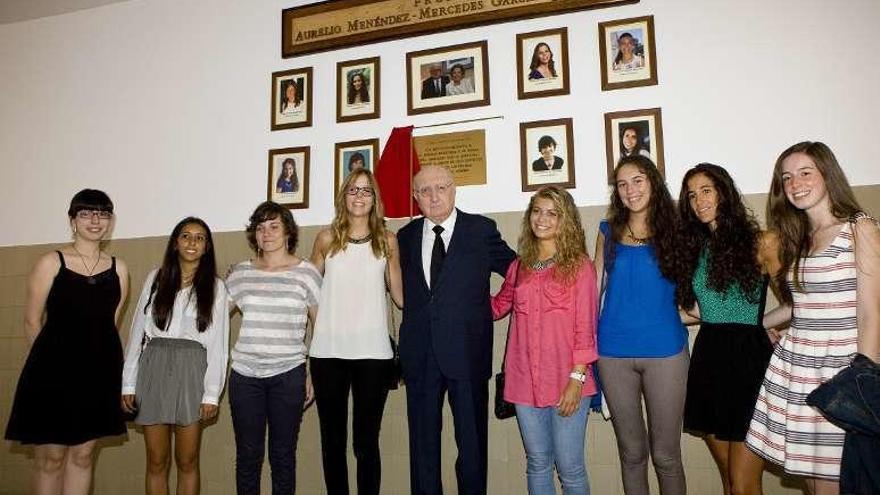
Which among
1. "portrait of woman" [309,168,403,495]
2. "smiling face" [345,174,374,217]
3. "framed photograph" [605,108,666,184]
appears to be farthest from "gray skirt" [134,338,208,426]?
"framed photograph" [605,108,666,184]

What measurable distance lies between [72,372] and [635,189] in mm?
2666

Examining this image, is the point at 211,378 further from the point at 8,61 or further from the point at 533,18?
the point at 8,61

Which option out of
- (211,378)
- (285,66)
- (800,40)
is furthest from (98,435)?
(800,40)

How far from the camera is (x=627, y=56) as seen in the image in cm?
286

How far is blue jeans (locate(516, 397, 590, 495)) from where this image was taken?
2.00 metres

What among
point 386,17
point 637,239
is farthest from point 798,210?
point 386,17

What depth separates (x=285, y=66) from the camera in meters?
3.40

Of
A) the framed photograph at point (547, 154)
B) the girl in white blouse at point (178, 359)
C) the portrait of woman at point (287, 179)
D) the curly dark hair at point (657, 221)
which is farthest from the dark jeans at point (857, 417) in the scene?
the portrait of woman at point (287, 179)

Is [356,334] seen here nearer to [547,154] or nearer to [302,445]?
[302,445]

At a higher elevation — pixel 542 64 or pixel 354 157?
pixel 542 64

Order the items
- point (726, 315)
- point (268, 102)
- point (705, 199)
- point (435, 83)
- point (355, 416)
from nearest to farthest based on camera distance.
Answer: point (726, 315), point (705, 199), point (355, 416), point (435, 83), point (268, 102)

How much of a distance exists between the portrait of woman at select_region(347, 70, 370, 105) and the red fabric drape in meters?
0.35

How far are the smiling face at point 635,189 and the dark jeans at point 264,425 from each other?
1.72 meters

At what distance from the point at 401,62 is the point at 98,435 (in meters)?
2.58
